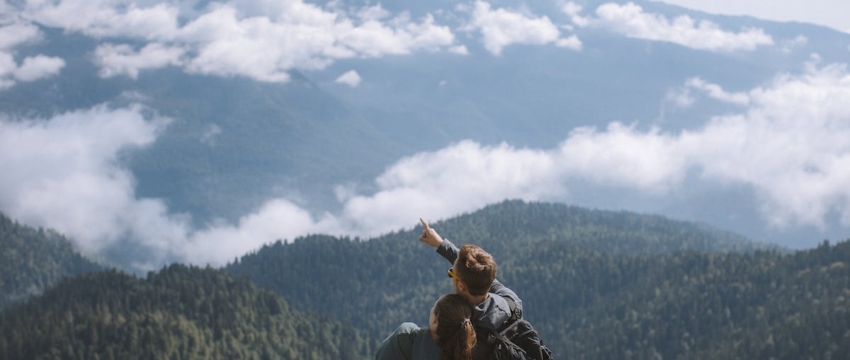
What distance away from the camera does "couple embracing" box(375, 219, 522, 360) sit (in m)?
16.5

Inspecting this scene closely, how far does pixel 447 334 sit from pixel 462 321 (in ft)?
1.29

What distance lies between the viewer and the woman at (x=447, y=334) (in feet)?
53.9

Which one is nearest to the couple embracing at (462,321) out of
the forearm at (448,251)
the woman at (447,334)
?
the woman at (447,334)

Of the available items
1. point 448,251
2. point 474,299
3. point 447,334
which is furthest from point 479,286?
point 448,251

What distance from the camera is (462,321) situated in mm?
16516

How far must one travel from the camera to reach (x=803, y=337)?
198625 mm

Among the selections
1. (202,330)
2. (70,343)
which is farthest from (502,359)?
(202,330)

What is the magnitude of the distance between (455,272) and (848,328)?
198 metres

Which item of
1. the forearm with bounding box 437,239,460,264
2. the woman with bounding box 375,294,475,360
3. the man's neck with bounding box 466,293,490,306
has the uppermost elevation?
the forearm with bounding box 437,239,460,264

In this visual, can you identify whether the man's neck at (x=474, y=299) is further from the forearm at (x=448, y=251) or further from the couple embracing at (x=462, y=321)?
the forearm at (x=448, y=251)

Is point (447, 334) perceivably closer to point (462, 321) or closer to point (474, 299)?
point (462, 321)

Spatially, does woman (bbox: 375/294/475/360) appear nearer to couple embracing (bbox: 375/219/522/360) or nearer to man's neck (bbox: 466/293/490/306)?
couple embracing (bbox: 375/219/522/360)

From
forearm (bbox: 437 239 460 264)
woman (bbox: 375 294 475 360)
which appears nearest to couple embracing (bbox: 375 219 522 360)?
woman (bbox: 375 294 475 360)

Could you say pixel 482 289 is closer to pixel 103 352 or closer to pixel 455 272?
pixel 455 272
